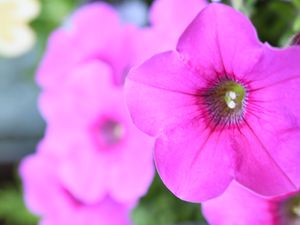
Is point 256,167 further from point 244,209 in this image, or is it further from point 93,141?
point 93,141

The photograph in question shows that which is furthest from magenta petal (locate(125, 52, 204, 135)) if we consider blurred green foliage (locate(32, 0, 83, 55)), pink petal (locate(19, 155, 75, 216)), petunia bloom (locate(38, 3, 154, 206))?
blurred green foliage (locate(32, 0, 83, 55))

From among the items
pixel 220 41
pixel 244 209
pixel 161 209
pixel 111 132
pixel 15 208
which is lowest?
pixel 15 208

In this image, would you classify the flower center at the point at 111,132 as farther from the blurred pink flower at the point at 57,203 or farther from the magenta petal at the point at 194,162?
the magenta petal at the point at 194,162

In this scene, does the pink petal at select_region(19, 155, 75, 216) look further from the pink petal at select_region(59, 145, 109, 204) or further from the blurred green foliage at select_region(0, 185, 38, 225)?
the blurred green foliage at select_region(0, 185, 38, 225)

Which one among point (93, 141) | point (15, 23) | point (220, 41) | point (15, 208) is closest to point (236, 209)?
point (220, 41)

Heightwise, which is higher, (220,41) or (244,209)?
(220,41)

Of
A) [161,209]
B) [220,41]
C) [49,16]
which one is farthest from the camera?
[49,16]
